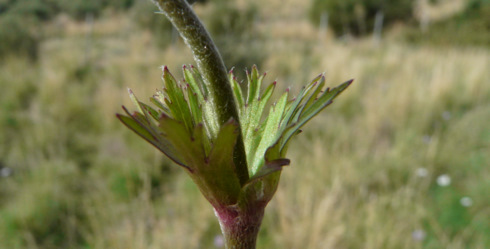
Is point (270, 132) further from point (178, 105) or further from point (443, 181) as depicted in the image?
point (443, 181)

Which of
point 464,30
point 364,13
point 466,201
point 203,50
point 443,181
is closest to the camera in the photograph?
point 203,50

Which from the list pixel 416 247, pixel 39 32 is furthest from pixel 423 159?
pixel 39 32

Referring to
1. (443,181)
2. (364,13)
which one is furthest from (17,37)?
(364,13)

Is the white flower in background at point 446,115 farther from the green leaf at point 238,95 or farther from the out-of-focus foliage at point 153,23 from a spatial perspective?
the out-of-focus foliage at point 153,23

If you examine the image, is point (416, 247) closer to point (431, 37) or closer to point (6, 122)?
point (6, 122)

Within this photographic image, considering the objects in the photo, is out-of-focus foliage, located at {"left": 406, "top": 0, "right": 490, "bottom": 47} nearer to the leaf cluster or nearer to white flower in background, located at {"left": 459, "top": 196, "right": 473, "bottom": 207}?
white flower in background, located at {"left": 459, "top": 196, "right": 473, "bottom": 207}

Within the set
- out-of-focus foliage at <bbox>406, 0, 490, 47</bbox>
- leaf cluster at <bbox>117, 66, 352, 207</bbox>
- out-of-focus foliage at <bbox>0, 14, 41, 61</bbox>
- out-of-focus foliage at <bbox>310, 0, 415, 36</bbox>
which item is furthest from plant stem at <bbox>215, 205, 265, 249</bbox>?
out-of-focus foliage at <bbox>310, 0, 415, 36</bbox>
